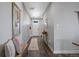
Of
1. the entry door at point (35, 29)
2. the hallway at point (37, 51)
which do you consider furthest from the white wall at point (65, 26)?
the entry door at point (35, 29)

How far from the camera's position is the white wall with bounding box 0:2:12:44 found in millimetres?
2757

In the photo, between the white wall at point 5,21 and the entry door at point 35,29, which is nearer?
the white wall at point 5,21

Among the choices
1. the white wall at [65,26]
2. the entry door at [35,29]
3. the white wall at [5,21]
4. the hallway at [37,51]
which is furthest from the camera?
the entry door at [35,29]

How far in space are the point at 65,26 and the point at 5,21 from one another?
273 centimetres

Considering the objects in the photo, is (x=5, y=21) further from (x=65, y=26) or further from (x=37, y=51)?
(x=37, y=51)

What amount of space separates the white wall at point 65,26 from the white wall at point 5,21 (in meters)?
2.35

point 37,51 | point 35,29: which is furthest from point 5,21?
point 35,29

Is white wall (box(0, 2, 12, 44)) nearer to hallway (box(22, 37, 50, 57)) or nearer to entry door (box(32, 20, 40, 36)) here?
hallway (box(22, 37, 50, 57))

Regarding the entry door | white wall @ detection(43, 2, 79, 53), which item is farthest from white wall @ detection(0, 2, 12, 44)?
the entry door

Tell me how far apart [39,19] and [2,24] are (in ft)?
37.1

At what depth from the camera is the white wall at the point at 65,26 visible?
4988 millimetres

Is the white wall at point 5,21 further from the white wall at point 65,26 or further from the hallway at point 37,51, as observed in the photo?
the white wall at point 65,26

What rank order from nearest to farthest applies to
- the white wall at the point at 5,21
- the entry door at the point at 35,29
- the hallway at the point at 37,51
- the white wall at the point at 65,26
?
the white wall at the point at 5,21, the hallway at the point at 37,51, the white wall at the point at 65,26, the entry door at the point at 35,29

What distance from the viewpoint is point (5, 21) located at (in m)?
2.91
